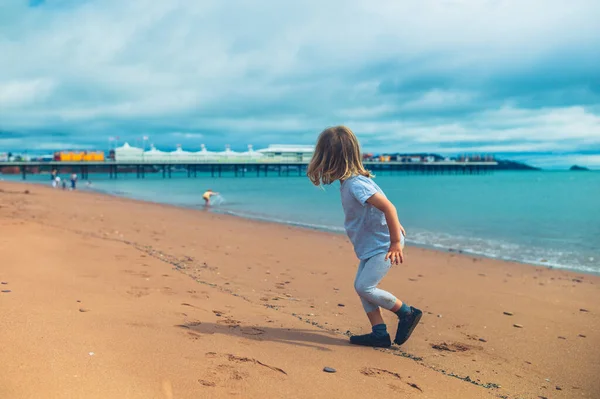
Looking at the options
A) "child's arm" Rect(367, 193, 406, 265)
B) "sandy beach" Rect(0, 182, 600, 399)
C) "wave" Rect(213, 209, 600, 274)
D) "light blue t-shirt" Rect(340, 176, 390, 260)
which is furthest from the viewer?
"wave" Rect(213, 209, 600, 274)

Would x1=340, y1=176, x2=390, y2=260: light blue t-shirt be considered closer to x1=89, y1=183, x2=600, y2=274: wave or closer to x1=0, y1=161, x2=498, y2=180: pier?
x1=89, y1=183, x2=600, y2=274: wave

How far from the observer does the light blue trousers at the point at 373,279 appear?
3.69m

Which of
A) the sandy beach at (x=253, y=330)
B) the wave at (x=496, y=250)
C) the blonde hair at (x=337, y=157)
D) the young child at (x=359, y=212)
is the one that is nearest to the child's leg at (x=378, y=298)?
the young child at (x=359, y=212)

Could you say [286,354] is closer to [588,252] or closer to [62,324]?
[62,324]

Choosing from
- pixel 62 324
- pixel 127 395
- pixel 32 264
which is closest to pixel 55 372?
pixel 127 395

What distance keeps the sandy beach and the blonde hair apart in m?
1.25

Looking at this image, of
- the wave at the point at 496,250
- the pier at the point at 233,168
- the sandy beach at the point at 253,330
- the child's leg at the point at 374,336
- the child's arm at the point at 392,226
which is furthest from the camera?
the pier at the point at 233,168

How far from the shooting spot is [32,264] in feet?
17.1

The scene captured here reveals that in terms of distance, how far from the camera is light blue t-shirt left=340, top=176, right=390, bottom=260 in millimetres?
3639

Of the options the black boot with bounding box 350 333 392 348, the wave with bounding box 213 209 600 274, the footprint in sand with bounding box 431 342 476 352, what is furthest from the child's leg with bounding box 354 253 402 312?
the wave with bounding box 213 209 600 274

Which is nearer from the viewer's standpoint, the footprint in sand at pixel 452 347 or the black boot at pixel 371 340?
the black boot at pixel 371 340

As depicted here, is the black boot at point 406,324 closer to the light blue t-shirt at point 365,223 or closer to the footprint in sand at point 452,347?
the footprint in sand at point 452,347

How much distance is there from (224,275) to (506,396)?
4.30 meters

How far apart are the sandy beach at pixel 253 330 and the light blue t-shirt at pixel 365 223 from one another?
2.48 ft
